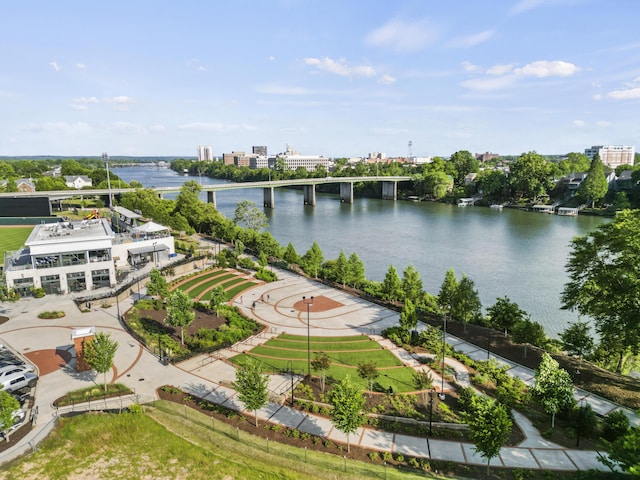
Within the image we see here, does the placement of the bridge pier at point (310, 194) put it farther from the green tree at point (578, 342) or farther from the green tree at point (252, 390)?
the green tree at point (252, 390)

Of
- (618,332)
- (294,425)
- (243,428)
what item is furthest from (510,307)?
(243,428)

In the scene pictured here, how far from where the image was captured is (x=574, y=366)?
27422 millimetres

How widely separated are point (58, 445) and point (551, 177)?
13476 centimetres

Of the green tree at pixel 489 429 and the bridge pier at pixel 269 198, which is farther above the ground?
the bridge pier at pixel 269 198

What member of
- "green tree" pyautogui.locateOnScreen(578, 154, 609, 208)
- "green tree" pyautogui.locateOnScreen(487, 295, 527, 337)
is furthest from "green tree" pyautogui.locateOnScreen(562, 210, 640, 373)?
"green tree" pyautogui.locateOnScreen(578, 154, 609, 208)

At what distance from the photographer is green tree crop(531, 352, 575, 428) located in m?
20.6

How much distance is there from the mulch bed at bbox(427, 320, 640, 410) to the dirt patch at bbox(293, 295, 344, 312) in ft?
29.9

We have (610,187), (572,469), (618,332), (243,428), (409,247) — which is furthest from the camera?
(610,187)

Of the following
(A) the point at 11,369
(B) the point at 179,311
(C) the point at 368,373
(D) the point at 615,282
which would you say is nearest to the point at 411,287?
(C) the point at 368,373

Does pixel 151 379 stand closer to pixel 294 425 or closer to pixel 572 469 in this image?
pixel 294 425

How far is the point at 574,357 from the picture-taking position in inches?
1184

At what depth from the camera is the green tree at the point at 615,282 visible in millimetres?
23406

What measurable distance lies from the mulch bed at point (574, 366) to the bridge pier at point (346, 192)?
10736 centimetres

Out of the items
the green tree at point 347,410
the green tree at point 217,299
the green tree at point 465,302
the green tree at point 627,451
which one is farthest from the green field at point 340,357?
the green tree at point 627,451
